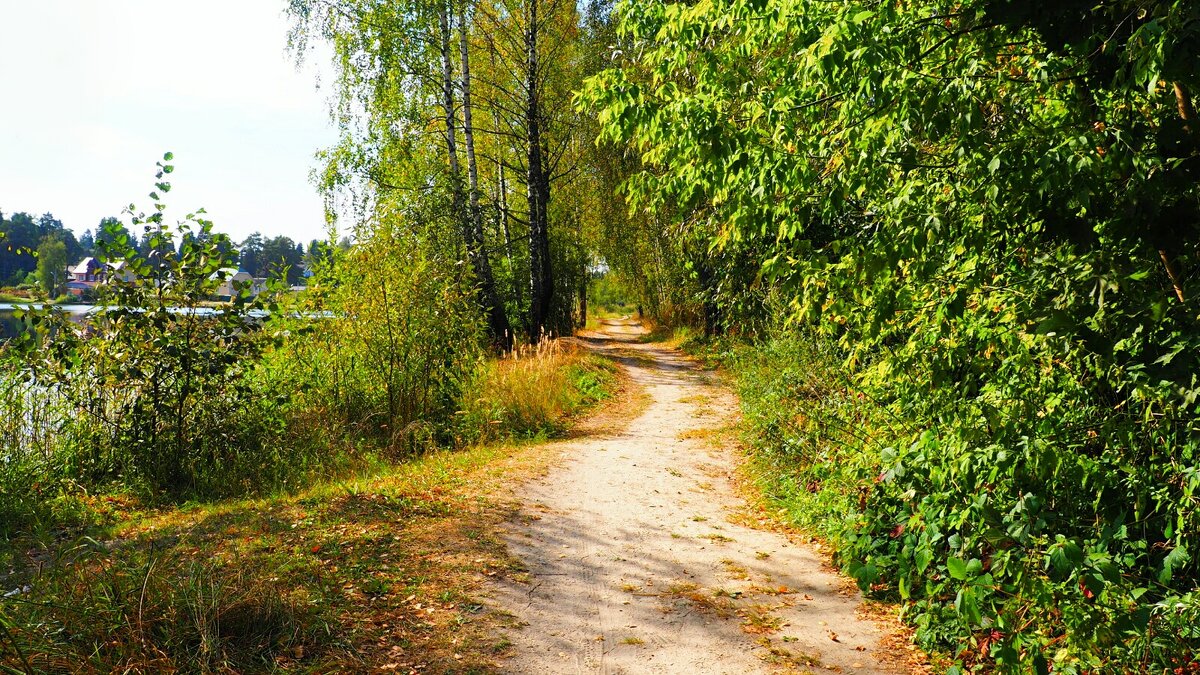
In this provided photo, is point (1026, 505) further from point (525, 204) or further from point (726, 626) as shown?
point (525, 204)

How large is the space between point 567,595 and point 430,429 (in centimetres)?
479

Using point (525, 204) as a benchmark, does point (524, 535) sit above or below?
below

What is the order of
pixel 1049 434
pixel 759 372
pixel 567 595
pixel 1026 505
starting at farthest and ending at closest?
pixel 759 372, pixel 567 595, pixel 1049 434, pixel 1026 505

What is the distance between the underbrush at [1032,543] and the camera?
3.34m

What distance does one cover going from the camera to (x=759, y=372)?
11.0 meters

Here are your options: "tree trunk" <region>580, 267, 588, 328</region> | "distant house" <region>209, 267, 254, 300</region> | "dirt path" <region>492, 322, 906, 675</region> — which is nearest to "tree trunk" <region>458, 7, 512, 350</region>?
"distant house" <region>209, 267, 254, 300</region>

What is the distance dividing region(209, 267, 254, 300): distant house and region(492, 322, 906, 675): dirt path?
396 centimetres

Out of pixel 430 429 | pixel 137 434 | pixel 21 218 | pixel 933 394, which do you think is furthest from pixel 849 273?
pixel 21 218

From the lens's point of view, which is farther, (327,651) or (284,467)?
(284,467)

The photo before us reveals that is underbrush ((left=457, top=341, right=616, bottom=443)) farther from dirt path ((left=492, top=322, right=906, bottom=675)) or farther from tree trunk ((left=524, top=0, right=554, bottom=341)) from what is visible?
tree trunk ((left=524, top=0, right=554, bottom=341))

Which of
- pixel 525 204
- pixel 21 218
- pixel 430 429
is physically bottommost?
pixel 430 429

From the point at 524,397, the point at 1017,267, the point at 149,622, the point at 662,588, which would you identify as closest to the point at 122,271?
the point at 524,397

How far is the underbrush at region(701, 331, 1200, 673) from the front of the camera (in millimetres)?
3336

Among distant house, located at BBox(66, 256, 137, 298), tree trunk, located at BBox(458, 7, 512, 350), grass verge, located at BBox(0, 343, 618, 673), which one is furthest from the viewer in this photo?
tree trunk, located at BBox(458, 7, 512, 350)
